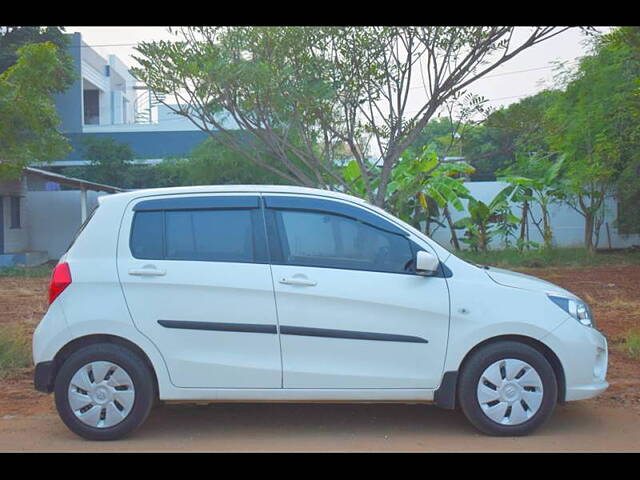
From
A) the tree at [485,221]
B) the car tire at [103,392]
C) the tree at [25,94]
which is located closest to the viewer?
the car tire at [103,392]

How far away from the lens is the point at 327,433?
19.7 ft

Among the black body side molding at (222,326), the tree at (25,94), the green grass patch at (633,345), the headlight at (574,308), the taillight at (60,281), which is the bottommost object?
the green grass patch at (633,345)

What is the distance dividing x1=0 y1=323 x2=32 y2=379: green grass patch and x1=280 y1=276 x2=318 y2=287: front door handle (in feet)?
12.6

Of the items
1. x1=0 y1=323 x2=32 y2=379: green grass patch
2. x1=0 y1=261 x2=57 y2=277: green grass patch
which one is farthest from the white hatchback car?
x1=0 y1=261 x2=57 y2=277: green grass patch

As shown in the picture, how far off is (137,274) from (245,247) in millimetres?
843

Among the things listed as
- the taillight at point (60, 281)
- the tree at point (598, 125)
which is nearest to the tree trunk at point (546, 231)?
the tree at point (598, 125)

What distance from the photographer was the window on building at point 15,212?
23656mm

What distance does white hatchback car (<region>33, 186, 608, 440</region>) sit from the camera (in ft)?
18.7

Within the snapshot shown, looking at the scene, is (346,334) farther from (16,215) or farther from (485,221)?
(16,215)

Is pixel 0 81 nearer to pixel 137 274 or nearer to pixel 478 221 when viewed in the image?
pixel 137 274

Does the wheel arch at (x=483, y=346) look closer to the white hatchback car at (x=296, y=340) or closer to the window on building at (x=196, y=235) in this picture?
the white hatchback car at (x=296, y=340)

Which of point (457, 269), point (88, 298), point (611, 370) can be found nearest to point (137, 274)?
point (88, 298)

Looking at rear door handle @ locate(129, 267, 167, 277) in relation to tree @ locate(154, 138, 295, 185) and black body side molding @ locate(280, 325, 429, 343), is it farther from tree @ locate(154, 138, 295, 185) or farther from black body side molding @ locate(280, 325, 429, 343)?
tree @ locate(154, 138, 295, 185)

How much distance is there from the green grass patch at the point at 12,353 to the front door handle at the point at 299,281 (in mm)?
3833
